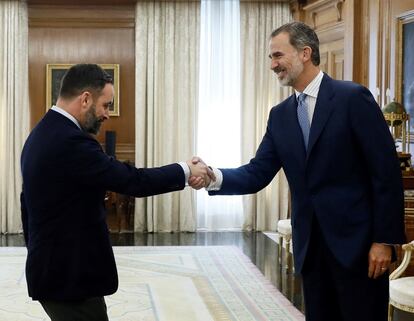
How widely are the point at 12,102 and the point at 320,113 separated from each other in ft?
23.9

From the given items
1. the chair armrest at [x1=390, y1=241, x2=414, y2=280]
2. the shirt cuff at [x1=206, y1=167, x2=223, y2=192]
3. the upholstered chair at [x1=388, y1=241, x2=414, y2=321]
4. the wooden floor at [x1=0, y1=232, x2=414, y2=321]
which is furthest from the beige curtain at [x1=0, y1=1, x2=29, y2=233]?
the shirt cuff at [x1=206, y1=167, x2=223, y2=192]

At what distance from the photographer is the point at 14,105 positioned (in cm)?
968

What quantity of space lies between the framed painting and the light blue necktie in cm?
371

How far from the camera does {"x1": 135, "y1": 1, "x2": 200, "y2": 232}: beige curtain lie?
9.80 metres

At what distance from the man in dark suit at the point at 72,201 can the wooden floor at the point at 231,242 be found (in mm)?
4154

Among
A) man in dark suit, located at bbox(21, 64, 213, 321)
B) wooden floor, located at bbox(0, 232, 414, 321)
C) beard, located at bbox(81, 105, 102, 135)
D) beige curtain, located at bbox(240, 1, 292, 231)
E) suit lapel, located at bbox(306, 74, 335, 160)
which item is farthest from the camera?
beige curtain, located at bbox(240, 1, 292, 231)

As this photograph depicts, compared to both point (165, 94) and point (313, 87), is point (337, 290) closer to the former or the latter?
point (313, 87)

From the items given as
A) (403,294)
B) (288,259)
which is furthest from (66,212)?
(288,259)

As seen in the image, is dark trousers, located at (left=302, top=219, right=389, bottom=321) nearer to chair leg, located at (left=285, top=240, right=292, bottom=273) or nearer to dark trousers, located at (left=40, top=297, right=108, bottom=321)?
dark trousers, located at (left=40, top=297, right=108, bottom=321)

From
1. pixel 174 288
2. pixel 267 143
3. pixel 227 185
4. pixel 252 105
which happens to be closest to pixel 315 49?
pixel 267 143

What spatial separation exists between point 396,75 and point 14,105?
5099 mm

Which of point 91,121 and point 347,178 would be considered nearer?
point 91,121

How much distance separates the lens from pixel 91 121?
2.86 m

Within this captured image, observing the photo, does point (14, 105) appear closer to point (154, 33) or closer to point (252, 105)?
point (154, 33)
